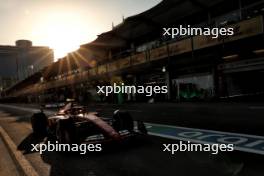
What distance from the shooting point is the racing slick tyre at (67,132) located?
303 inches

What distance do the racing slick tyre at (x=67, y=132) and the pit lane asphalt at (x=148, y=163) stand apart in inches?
15.9

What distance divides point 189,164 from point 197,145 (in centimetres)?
163

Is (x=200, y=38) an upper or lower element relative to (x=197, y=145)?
upper

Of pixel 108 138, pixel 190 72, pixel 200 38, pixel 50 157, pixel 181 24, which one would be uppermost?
pixel 181 24

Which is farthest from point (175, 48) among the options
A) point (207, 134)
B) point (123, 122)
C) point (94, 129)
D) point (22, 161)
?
point (22, 161)

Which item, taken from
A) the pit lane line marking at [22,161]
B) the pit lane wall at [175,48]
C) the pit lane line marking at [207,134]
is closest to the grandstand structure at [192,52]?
the pit lane wall at [175,48]

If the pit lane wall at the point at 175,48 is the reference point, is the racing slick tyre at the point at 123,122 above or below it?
below

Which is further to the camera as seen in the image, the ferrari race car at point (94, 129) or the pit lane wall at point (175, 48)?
the pit lane wall at point (175, 48)

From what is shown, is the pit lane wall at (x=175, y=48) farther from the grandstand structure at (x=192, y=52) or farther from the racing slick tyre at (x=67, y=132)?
the racing slick tyre at (x=67, y=132)

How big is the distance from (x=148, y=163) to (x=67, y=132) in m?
2.57

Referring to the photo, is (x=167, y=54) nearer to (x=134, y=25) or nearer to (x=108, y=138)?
(x=134, y=25)

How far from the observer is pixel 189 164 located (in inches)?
233

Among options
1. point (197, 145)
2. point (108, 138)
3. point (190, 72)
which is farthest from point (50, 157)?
point (190, 72)

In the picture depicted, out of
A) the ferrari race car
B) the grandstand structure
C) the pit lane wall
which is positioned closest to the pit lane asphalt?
the ferrari race car
